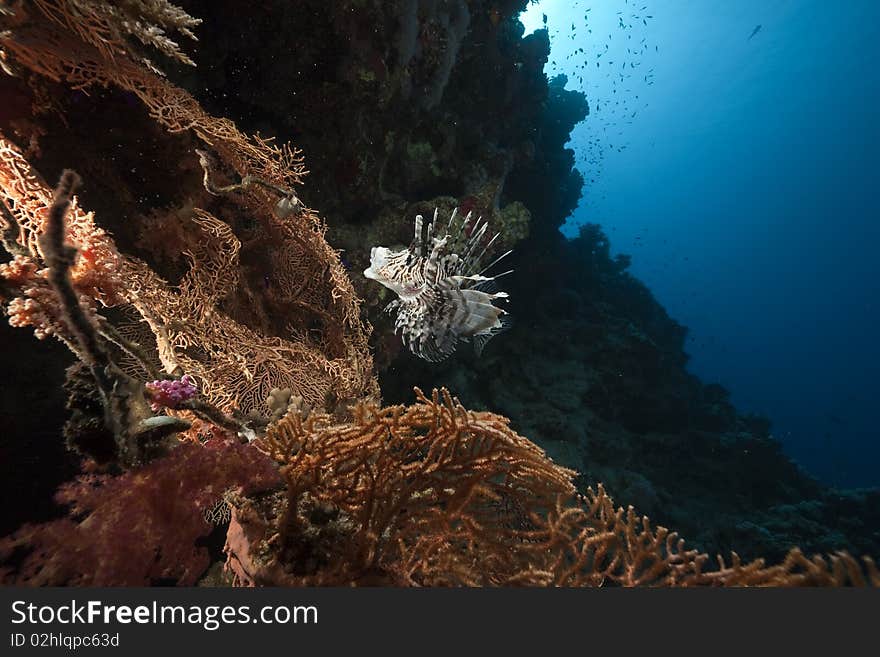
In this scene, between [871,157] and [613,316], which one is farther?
[871,157]

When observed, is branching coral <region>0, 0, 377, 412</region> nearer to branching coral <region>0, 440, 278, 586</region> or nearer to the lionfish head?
the lionfish head

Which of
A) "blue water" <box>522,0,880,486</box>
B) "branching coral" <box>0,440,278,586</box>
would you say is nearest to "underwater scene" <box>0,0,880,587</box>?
"branching coral" <box>0,440,278,586</box>

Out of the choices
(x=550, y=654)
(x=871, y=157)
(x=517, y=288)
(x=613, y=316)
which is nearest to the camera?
(x=550, y=654)

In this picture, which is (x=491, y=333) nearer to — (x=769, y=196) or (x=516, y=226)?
(x=516, y=226)

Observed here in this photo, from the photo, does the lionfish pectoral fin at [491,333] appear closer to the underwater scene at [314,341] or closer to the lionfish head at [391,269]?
the underwater scene at [314,341]

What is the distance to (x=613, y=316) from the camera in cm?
1630

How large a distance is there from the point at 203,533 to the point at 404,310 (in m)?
2.37

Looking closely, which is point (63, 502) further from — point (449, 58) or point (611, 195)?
point (611, 195)

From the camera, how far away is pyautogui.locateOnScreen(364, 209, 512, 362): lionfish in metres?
3.33

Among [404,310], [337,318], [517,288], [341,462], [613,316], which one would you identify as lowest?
[341,462]

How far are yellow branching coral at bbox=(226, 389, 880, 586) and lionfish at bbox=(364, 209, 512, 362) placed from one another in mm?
1448

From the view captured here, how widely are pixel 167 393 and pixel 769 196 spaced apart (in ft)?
369

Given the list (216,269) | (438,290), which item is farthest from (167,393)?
(438,290)

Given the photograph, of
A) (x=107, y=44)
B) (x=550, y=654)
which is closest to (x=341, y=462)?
(x=550, y=654)
